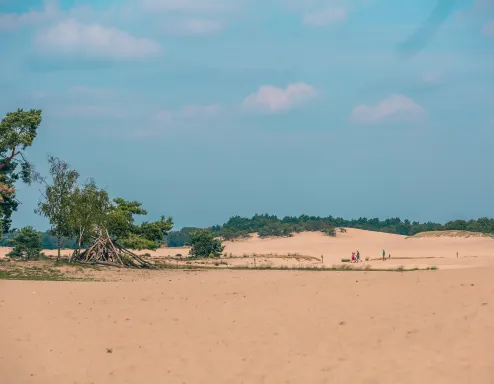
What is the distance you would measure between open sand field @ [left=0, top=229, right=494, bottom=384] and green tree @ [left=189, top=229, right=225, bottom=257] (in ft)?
107

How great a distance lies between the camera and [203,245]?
51.1m

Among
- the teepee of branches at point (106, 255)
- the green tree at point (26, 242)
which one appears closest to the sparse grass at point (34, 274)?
the teepee of branches at point (106, 255)

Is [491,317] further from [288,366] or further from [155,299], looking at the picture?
[155,299]

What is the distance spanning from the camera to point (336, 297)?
15234 millimetres

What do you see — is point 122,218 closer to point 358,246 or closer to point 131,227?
point 131,227

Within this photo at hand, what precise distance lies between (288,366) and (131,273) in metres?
22.5

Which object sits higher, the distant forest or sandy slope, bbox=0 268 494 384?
the distant forest

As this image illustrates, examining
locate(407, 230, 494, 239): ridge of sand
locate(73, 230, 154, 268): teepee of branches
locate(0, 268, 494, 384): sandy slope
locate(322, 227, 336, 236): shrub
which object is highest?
locate(322, 227, 336, 236): shrub

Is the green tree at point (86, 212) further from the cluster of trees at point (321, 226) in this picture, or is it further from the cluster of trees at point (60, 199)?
the cluster of trees at point (321, 226)

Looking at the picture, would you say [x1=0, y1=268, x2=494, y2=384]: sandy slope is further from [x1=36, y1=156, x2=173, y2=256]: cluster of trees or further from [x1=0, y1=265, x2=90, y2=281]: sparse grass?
[x1=36, y1=156, x2=173, y2=256]: cluster of trees

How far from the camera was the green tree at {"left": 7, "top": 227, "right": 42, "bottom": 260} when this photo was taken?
47.1 meters

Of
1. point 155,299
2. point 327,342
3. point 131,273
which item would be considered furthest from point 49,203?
point 327,342

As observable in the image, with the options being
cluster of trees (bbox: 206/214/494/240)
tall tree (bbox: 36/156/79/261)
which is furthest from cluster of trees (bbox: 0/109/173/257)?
cluster of trees (bbox: 206/214/494/240)

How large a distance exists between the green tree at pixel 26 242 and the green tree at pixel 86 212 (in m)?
9.91
